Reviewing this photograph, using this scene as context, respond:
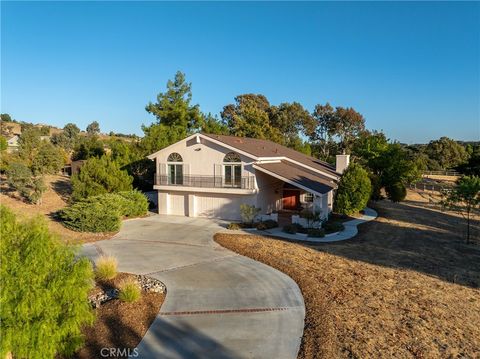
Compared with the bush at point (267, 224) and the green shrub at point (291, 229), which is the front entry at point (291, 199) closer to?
the bush at point (267, 224)

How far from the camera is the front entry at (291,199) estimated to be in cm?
2848

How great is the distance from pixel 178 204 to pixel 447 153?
77077 mm

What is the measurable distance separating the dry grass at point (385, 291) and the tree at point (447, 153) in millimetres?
70084

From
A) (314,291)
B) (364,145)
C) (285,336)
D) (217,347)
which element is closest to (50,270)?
(217,347)

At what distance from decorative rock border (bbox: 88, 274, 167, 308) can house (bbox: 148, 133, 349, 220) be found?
1172 cm

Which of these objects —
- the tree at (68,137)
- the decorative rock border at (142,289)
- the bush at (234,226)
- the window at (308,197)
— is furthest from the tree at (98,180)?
the tree at (68,137)

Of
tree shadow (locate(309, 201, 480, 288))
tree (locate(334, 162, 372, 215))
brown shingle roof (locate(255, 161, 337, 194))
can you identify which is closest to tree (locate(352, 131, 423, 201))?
tree shadow (locate(309, 201, 480, 288))

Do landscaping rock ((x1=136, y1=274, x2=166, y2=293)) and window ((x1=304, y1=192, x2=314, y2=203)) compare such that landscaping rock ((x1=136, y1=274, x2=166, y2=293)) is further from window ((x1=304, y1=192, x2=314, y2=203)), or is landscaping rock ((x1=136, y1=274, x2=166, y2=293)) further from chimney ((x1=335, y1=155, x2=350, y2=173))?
chimney ((x1=335, y1=155, x2=350, y2=173))

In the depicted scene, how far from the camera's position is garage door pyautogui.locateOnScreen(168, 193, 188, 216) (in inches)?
1037

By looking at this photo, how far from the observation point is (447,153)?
81.9m

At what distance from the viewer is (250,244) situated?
17656 mm

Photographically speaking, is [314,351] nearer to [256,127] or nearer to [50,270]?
[50,270]
